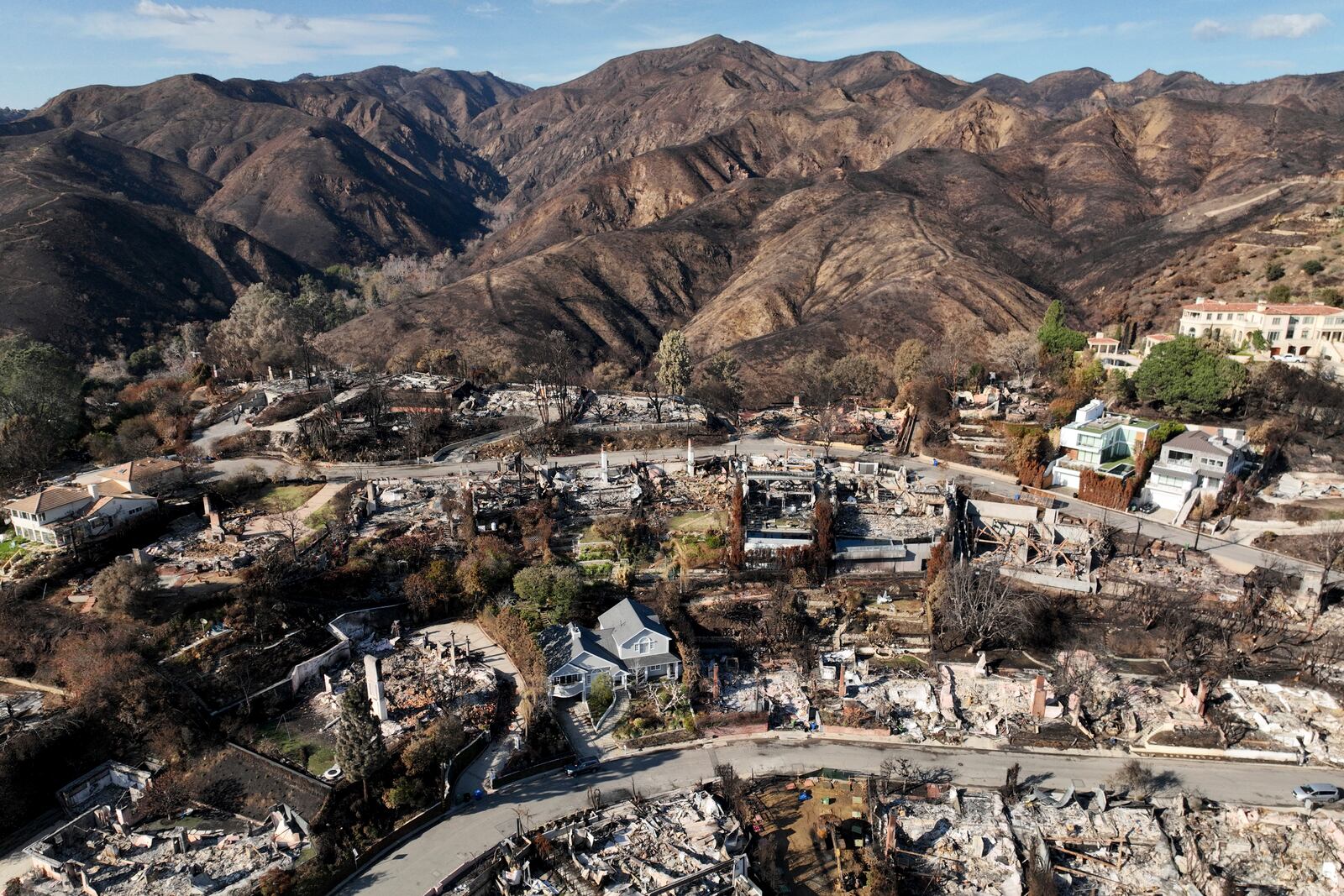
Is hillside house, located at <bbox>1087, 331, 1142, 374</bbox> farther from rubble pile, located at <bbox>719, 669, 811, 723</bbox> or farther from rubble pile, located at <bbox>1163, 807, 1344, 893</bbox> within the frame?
rubble pile, located at <bbox>719, 669, 811, 723</bbox>

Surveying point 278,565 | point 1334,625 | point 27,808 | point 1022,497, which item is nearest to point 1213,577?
point 1334,625

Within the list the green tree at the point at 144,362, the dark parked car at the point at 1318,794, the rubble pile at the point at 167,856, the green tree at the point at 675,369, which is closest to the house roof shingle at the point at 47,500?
the rubble pile at the point at 167,856

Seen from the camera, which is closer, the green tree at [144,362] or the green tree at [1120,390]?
the green tree at [1120,390]

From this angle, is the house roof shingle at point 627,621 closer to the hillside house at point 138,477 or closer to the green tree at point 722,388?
the green tree at point 722,388

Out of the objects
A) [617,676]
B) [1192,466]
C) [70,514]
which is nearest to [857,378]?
[1192,466]

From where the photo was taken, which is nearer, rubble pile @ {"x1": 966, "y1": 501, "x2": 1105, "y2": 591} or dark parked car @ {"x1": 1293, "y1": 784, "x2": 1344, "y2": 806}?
dark parked car @ {"x1": 1293, "y1": 784, "x2": 1344, "y2": 806}

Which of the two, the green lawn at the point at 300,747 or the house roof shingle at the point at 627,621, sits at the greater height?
the house roof shingle at the point at 627,621

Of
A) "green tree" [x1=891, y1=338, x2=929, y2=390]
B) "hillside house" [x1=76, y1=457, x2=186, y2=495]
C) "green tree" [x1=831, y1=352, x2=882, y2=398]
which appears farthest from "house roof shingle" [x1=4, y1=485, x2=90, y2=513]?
"green tree" [x1=891, y1=338, x2=929, y2=390]
